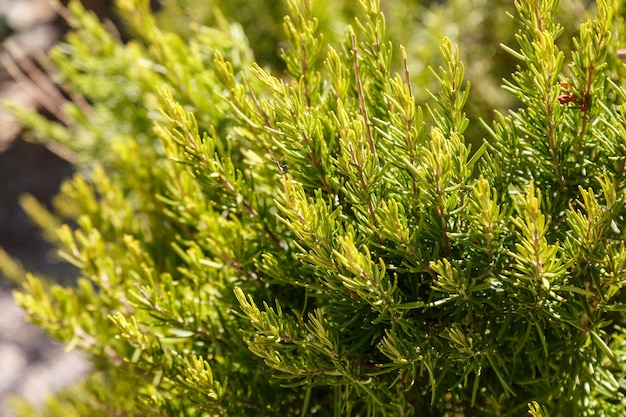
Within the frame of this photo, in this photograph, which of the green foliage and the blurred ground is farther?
the blurred ground

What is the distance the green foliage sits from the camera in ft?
1.49

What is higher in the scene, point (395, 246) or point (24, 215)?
point (395, 246)

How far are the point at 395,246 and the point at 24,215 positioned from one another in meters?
2.88

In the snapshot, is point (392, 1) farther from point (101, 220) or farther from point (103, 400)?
point (103, 400)

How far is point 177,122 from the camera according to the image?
493 millimetres

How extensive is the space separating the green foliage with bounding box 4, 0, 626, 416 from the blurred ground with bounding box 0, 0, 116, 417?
78.9 inches

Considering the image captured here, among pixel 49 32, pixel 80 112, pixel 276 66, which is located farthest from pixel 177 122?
pixel 49 32

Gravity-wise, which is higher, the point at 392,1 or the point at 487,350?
the point at 392,1

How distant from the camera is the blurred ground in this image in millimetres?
2459

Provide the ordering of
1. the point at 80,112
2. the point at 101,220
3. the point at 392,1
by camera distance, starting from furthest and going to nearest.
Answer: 1. the point at 392,1
2. the point at 80,112
3. the point at 101,220

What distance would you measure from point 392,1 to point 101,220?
0.77 meters

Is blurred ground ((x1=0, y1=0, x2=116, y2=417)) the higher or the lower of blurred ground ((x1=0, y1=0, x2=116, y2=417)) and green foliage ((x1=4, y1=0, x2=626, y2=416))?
the lower

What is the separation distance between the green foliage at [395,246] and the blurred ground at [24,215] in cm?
200

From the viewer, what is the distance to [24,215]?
3004 millimetres
